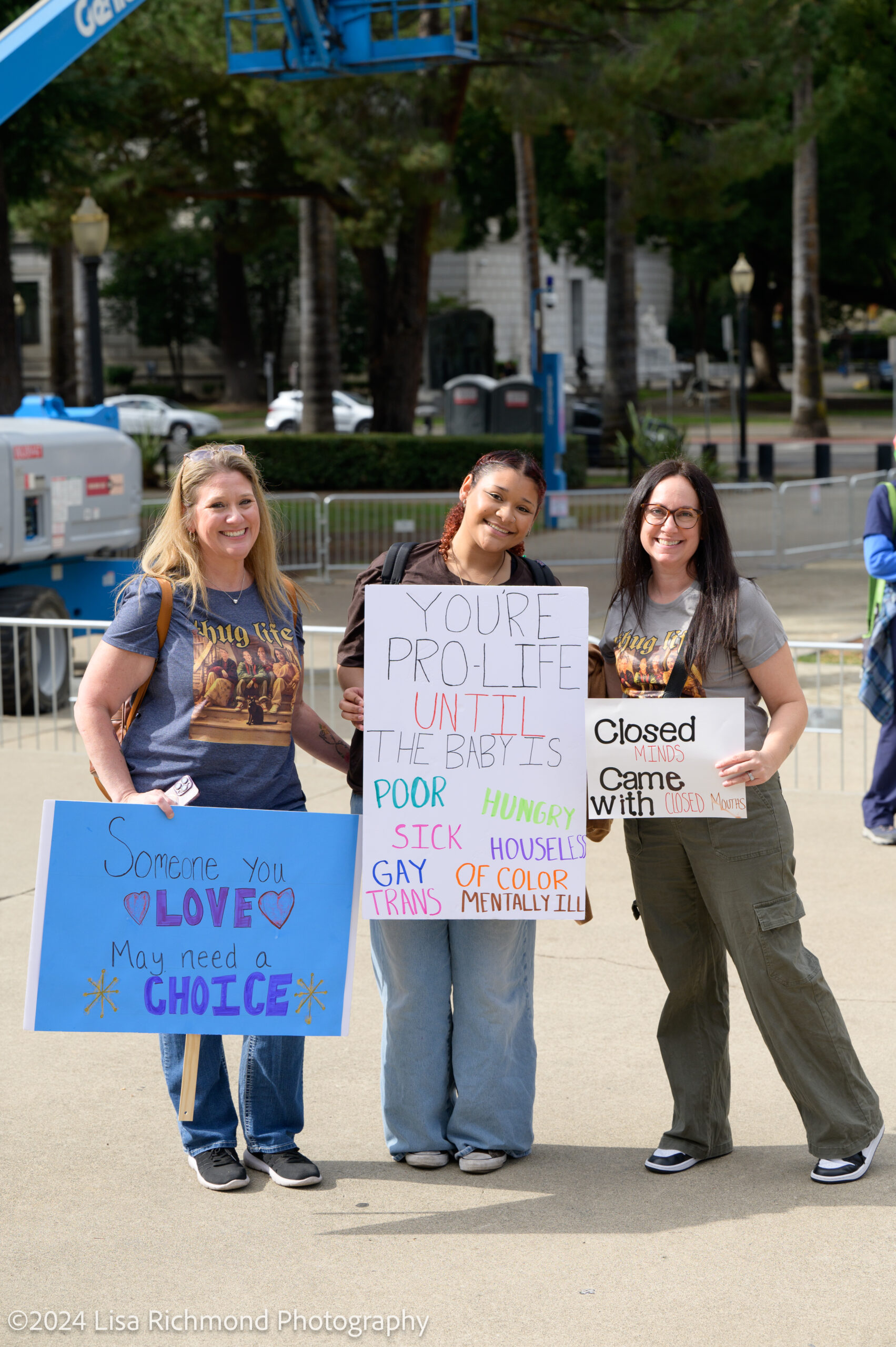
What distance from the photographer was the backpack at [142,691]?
3709 mm

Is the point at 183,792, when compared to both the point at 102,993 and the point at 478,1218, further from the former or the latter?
the point at 478,1218

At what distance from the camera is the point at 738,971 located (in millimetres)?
3801

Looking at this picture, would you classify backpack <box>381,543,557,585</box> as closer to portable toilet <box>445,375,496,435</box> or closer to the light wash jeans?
the light wash jeans

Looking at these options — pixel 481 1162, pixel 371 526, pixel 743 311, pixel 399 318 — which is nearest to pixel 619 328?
pixel 743 311

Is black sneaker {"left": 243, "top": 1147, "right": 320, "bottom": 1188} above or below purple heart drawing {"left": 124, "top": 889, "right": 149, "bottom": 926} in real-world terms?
below

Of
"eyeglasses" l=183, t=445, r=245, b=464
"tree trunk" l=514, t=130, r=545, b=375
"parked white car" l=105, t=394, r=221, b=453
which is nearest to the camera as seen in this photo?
"eyeglasses" l=183, t=445, r=245, b=464

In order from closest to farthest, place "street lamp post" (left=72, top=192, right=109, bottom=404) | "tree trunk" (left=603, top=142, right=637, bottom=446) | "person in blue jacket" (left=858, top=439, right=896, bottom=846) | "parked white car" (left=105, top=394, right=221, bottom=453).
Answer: "person in blue jacket" (left=858, top=439, right=896, bottom=846) → "street lamp post" (left=72, top=192, right=109, bottom=404) → "tree trunk" (left=603, top=142, right=637, bottom=446) → "parked white car" (left=105, top=394, right=221, bottom=453)

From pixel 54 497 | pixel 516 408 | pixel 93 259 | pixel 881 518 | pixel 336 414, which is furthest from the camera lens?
pixel 336 414

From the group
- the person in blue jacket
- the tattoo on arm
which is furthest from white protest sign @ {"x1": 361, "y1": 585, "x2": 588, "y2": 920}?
the person in blue jacket

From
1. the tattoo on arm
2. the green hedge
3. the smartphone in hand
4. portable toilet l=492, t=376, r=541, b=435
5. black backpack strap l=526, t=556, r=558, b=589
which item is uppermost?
portable toilet l=492, t=376, r=541, b=435

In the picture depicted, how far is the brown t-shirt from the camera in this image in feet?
12.7

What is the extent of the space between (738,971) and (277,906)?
1.15m

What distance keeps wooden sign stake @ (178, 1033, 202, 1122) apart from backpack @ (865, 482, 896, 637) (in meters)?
4.00

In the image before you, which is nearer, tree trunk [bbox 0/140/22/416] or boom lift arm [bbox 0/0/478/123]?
boom lift arm [bbox 0/0/478/123]
